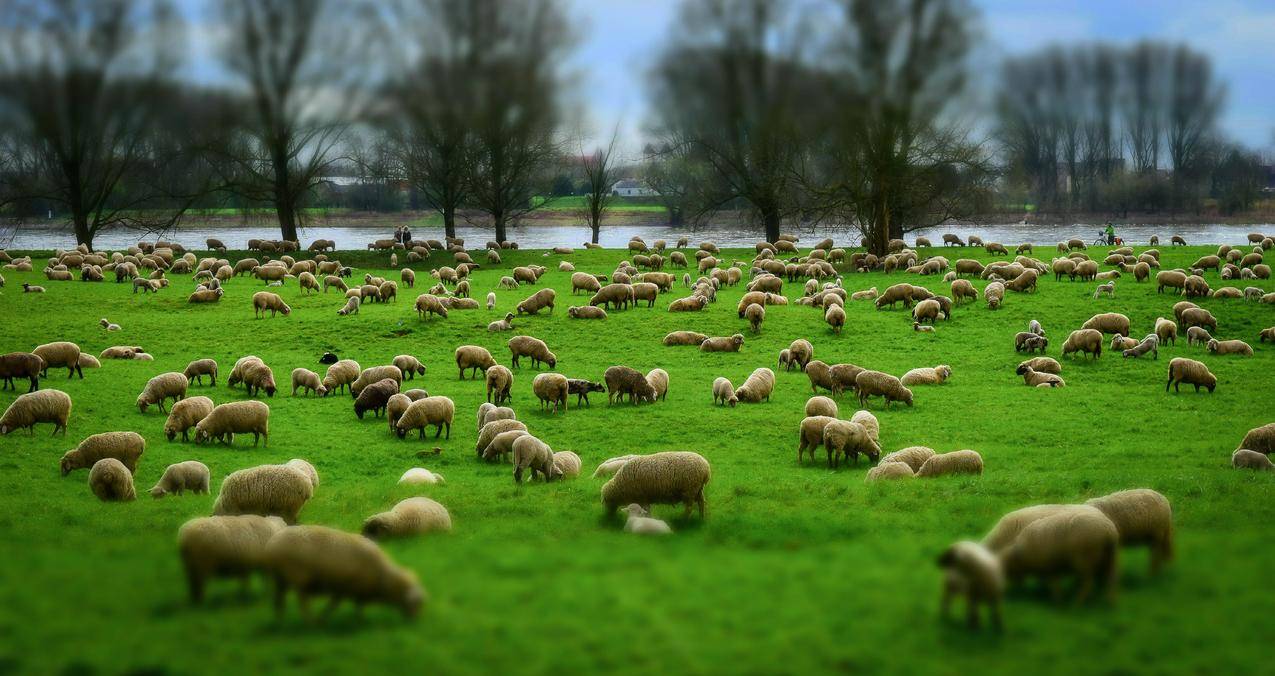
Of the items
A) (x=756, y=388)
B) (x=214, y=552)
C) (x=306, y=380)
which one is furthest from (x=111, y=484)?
(x=756, y=388)

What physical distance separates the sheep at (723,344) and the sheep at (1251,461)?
1401 cm

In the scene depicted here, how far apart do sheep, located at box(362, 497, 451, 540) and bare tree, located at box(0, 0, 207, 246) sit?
4447 centimetres

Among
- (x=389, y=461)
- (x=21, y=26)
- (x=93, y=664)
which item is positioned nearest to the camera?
(x=93, y=664)

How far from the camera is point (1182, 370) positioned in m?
21.5

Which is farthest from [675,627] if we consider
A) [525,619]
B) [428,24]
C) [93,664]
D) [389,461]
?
[428,24]

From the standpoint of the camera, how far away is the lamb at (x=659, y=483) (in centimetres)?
1232

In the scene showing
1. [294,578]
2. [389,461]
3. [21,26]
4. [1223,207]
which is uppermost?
[21,26]

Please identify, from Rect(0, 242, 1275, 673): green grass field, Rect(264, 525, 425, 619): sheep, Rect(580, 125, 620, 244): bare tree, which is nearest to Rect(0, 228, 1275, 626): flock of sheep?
Rect(264, 525, 425, 619): sheep

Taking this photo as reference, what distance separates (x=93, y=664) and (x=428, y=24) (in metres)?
54.5

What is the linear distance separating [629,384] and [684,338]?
7.27 metres

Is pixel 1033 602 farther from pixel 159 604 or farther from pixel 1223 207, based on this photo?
pixel 1223 207

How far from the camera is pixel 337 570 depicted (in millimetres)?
7051

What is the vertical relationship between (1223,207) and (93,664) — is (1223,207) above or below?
above

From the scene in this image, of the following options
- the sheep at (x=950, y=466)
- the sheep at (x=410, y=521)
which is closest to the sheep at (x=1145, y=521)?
the sheep at (x=950, y=466)
